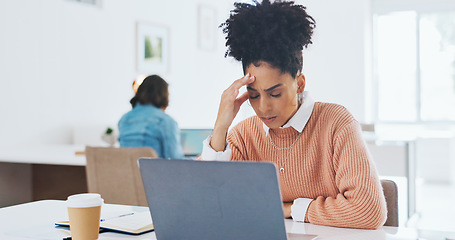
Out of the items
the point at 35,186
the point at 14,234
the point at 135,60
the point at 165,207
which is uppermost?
the point at 135,60

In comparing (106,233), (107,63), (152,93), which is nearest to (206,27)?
(107,63)

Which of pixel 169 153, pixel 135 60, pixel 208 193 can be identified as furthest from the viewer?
pixel 135 60

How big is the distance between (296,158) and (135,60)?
347 cm

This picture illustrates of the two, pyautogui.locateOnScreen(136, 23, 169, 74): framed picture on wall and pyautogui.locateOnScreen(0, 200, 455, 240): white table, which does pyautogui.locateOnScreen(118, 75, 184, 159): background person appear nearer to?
pyautogui.locateOnScreen(0, 200, 455, 240): white table

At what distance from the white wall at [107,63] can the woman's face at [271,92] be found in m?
2.46

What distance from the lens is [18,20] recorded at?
11.5 feet

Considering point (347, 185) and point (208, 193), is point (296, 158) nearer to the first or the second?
point (347, 185)

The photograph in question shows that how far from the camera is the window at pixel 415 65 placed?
6.33 meters

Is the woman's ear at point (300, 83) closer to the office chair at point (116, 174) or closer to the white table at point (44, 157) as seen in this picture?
the office chair at point (116, 174)

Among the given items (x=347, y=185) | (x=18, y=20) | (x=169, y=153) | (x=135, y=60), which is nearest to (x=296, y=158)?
(x=347, y=185)

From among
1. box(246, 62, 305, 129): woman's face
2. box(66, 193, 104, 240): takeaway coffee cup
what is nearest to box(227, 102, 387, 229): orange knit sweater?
box(246, 62, 305, 129): woman's face

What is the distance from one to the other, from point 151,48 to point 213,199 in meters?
4.10

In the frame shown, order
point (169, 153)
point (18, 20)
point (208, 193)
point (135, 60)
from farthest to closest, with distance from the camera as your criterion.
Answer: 1. point (135, 60)
2. point (18, 20)
3. point (169, 153)
4. point (208, 193)

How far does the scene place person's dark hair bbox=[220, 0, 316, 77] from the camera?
4.08 feet
